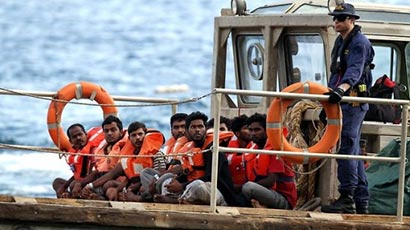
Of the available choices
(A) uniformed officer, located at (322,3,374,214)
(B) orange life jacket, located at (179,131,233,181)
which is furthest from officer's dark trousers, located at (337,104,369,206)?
(B) orange life jacket, located at (179,131,233,181)

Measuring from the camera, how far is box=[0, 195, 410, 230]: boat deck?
13531 millimetres

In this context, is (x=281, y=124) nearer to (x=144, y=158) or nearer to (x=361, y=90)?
(x=361, y=90)

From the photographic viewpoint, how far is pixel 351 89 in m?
14.6

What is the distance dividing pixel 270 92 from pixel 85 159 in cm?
321

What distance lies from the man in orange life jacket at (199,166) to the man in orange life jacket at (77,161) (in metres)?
1.59

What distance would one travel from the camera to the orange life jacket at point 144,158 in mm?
15438

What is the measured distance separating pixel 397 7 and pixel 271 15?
1267 millimetres

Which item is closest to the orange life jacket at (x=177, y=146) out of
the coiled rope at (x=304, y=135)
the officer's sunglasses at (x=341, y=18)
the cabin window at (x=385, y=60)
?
the coiled rope at (x=304, y=135)

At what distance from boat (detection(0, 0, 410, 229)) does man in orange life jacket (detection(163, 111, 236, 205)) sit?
0.99ft

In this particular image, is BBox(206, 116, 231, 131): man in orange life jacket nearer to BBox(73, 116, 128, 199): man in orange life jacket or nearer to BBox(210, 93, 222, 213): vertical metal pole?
BBox(73, 116, 128, 199): man in orange life jacket

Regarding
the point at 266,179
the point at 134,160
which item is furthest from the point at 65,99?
the point at 266,179

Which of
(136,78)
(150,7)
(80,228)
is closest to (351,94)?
(80,228)

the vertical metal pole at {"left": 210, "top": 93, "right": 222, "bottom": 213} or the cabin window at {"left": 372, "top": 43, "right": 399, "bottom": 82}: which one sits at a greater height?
the cabin window at {"left": 372, "top": 43, "right": 399, "bottom": 82}

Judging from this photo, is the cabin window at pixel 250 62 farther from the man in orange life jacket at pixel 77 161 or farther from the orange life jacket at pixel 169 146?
the man in orange life jacket at pixel 77 161
